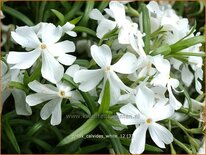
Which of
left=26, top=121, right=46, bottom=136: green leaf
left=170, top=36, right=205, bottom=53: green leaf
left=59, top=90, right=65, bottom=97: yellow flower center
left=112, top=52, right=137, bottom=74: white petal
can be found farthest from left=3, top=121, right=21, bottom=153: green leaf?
left=170, top=36, right=205, bottom=53: green leaf

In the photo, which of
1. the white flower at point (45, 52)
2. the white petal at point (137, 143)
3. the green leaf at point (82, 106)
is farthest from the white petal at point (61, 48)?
the white petal at point (137, 143)

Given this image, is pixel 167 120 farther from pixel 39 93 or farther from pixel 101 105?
pixel 39 93

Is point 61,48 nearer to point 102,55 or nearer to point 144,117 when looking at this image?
point 102,55

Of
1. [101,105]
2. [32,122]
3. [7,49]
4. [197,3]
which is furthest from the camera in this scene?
[197,3]

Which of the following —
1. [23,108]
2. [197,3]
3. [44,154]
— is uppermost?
[197,3]

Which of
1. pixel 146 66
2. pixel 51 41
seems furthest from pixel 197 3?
pixel 51 41

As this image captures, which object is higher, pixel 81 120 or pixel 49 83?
pixel 49 83
